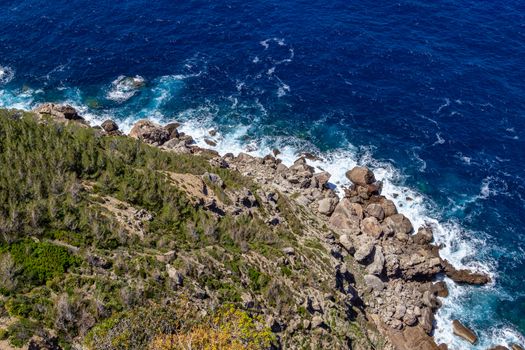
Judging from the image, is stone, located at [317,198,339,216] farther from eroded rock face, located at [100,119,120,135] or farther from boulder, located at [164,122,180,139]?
eroded rock face, located at [100,119,120,135]

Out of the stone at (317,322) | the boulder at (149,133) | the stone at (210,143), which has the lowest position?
the stone at (210,143)

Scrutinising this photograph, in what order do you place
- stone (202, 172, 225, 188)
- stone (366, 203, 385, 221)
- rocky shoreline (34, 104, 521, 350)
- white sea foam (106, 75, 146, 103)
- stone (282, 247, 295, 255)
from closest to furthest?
stone (282, 247, 295, 255) → rocky shoreline (34, 104, 521, 350) → stone (202, 172, 225, 188) → stone (366, 203, 385, 221) → white sea foam (106, 75, 146, 103)

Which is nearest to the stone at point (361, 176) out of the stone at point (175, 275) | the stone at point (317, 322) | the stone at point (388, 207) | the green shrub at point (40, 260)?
the stone at point (388, 207)

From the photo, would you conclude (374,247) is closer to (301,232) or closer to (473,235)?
(301,232)

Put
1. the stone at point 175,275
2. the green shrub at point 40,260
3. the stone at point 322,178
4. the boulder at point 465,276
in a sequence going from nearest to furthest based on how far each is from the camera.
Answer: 1. the green shrub at point 40,260
2. the stone at point 175,275
3. the boulder at point 465,276
4. the stone at point 322,178

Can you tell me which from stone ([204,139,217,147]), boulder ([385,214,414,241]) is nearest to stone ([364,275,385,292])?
boulder ([385,214,414,241])

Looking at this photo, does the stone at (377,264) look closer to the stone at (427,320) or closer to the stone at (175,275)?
the stone at (427,320)

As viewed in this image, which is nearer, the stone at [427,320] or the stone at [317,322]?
the stone at [317,322]
